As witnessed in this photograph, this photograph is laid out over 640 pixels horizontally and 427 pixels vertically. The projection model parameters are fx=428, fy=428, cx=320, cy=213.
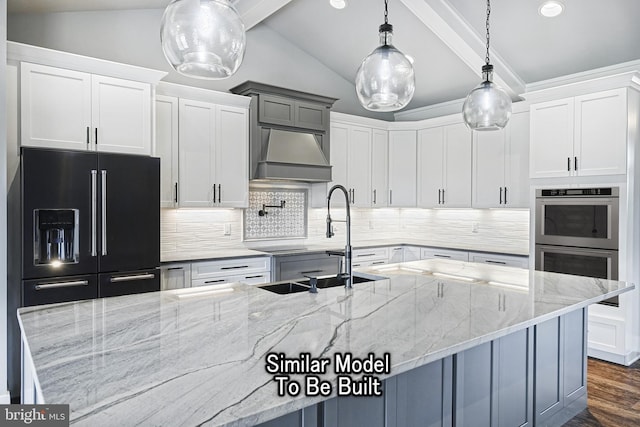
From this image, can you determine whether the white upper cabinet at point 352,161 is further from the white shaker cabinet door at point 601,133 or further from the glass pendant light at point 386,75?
the glass pendant light at point 386,75

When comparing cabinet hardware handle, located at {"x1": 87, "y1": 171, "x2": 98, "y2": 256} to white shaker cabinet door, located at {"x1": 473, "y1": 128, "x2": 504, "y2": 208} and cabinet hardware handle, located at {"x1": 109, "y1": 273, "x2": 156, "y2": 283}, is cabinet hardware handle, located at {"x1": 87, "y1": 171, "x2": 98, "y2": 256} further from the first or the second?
white shaker cabinet door, located at {"x1": 473, "y1": 128, "x2": 504, "y2": 208}

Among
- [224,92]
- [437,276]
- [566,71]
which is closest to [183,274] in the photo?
[224,92]

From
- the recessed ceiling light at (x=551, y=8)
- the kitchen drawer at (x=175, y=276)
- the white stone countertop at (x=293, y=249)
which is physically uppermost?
the recessed ceiling light at (x=551, y=8)

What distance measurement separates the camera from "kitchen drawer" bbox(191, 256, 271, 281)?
3908 millimetres

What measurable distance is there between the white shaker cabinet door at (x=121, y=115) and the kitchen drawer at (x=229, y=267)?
112 cm

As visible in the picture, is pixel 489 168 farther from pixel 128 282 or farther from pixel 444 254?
pixel 128 282

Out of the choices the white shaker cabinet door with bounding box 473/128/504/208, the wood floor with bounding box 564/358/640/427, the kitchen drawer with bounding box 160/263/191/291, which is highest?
the white shaker cabinet door with bounding box 473/128/504/208

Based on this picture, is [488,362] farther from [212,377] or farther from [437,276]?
[212,377]

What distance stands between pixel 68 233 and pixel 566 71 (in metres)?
4.87

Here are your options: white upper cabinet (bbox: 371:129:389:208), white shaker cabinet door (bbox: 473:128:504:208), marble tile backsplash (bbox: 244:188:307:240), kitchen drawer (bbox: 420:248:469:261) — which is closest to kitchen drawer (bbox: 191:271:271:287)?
marble tile backsplash (bbox: 244:188:307:240)

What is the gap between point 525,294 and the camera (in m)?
2.19

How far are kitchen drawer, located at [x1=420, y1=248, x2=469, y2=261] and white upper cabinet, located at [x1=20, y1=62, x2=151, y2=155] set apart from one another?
3456mm

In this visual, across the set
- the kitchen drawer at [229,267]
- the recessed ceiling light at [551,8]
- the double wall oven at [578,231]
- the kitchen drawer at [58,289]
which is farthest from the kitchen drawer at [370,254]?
the recessed ceiling light at [551,8]

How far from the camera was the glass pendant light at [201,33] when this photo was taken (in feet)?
5.02
